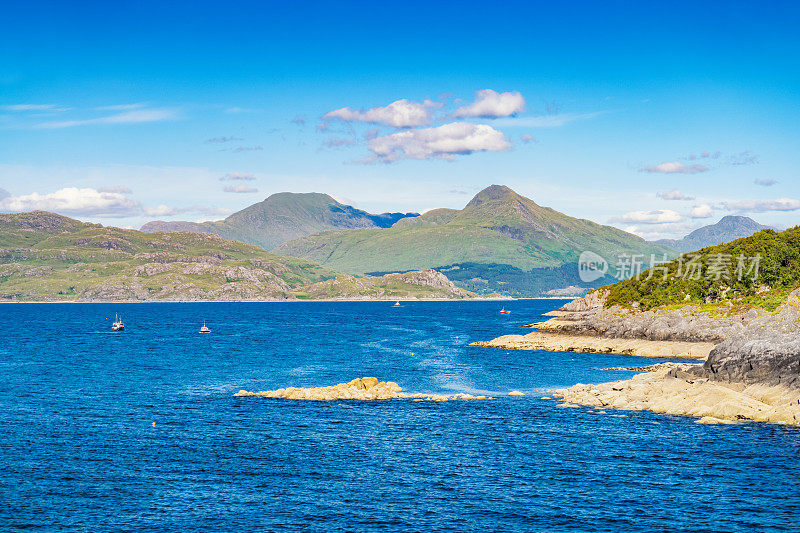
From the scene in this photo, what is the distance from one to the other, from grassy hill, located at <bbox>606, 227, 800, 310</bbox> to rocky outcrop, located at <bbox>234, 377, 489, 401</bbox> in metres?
92.0

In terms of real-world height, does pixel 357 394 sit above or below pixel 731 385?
below

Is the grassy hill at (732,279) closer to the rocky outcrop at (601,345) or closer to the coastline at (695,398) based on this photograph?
the rocky outcrop at (601,345)

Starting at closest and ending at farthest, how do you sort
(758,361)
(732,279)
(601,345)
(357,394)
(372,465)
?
(372,465), (758,361), (357,394), (601,345), (732,279)

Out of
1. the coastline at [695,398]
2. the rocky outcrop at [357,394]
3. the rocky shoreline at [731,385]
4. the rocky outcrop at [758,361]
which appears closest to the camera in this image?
the coastline at [695,398]

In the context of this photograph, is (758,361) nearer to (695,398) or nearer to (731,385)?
(731,385)

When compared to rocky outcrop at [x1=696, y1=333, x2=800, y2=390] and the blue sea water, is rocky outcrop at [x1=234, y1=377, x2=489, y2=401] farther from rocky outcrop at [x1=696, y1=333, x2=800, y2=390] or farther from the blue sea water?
rocky outcrop at [x1=696, y1=333, x2=800, y2=390]

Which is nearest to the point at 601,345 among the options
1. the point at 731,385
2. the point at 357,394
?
the point at 731,385

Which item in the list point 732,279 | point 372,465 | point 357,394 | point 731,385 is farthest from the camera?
point 732,279

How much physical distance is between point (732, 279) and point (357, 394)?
373 feet

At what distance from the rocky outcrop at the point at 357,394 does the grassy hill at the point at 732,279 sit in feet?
302

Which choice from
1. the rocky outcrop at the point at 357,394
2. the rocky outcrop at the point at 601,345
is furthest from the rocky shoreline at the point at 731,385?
the rocky outcrop at the point at 357,394

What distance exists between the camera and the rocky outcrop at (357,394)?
97.0 m

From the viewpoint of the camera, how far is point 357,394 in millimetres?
97688

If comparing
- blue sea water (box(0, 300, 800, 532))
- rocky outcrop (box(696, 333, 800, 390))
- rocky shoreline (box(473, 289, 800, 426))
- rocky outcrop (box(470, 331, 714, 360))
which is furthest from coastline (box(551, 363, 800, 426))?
rocky outcrop (box(470, 331, 714, 360))
